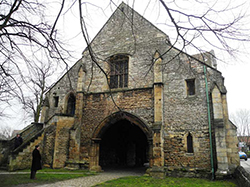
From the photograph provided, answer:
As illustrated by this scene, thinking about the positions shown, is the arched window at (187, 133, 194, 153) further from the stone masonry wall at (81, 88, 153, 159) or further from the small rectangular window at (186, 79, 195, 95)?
the small rectangular window at (186, 79, 195, 95)

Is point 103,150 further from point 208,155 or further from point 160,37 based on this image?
point 160,37

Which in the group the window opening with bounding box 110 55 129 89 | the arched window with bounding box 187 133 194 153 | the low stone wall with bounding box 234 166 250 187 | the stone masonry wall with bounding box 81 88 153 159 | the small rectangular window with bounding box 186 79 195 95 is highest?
the window opening with bounding box 110 55 129 89

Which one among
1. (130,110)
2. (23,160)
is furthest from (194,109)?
(23,160)

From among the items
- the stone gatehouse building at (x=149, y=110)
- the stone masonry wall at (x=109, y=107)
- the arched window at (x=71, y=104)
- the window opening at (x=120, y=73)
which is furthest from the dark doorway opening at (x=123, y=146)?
the window opening at (x=120, y=73)

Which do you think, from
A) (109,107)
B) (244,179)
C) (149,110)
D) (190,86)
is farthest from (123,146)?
(244,179)

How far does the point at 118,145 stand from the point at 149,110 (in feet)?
23.4

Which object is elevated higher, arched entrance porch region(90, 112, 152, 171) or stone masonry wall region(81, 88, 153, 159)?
stone masonry wall region(81, 88, 153, 159)

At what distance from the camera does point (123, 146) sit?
1767cm

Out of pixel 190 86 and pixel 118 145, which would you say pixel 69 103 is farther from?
pixel 190 86

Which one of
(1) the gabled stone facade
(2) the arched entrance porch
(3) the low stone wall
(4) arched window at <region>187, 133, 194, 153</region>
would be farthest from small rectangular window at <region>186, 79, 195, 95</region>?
(3) the low stone wall

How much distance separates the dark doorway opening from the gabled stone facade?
0.16 metres

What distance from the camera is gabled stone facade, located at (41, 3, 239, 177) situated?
9727 millimetres

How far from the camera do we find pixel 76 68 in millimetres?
14797

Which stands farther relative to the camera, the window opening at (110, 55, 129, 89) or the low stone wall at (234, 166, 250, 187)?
the window opening at (110, 55, 129, 89)
